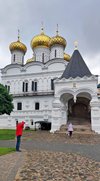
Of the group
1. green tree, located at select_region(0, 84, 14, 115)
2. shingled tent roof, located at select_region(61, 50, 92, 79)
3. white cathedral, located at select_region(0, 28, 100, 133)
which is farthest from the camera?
shingled tent roof, located at select_region(61, 50, 92, 79)

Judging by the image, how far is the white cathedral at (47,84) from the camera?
24.9 m

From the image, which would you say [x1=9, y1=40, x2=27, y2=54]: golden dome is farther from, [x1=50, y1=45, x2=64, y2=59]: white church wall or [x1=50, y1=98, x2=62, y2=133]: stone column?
[x1=50, y1=98, x2=62, y2=133]: stone column

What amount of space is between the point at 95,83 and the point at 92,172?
18.3 m

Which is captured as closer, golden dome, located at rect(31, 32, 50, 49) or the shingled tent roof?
the shingled tent roof

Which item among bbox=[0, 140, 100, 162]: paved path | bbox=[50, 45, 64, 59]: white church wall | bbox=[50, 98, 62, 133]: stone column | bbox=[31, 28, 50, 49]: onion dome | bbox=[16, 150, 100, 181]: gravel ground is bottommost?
bbox=[0, 140, 100, 162]: paved path

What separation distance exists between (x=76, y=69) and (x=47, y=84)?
26.7 feet

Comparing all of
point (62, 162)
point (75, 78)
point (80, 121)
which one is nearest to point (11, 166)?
point (62, 162)

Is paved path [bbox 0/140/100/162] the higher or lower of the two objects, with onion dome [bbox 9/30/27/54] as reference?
lower

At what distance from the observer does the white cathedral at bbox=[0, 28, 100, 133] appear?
81.8ft

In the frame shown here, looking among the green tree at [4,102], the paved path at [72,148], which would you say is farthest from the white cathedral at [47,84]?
the paved path at [72,148]

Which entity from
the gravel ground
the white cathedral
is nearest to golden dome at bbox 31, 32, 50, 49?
the white cathedral

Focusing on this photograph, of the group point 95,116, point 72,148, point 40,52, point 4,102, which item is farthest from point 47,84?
point 72,148

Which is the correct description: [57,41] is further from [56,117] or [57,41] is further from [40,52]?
[56,117]

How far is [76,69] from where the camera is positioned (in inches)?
1084
